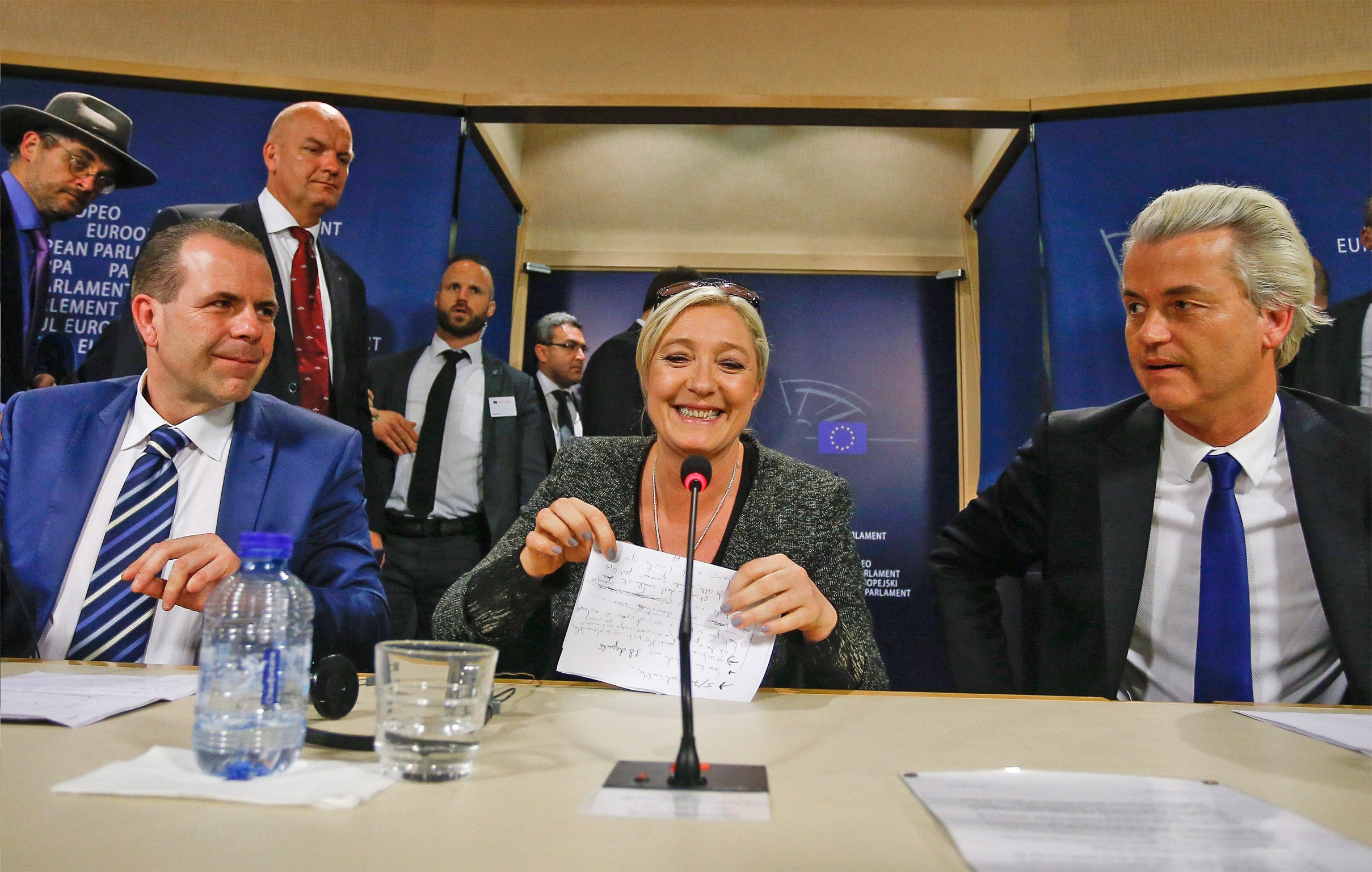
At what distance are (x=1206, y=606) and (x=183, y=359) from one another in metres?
2.23

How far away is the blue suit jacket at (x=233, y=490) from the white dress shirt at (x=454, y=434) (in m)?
0.67

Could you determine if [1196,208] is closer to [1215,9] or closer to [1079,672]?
[1079,672]

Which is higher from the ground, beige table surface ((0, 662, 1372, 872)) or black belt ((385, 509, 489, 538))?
black belt ((385, 509, 489, 538))

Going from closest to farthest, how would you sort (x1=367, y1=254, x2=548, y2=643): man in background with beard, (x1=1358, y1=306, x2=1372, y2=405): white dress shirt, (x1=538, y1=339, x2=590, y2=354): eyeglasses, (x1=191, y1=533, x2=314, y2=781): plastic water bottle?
(x1=191, y1=533, x2=314, y2=781): plastic water bottle → (x1=1358, y1=306, x2=1372, y2=405): white dress shirt → (x1=367, y1=254, x2=548, y2=643): man in background with beard → (x1=538, y1=339, x2=590, y2=354): eyeglasses

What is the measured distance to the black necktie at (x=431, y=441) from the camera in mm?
2488

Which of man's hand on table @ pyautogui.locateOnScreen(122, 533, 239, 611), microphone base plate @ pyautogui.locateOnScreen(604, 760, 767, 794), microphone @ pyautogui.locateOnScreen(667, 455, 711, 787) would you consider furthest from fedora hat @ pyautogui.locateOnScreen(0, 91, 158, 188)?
microphone base plate @ pyautogui.locateOnScreen(604, 760, 767, 794)

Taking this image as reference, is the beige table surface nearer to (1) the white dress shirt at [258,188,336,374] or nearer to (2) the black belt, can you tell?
(2) the black belt

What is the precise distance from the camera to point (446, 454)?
252 centimetres

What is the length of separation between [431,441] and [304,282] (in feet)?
2.00

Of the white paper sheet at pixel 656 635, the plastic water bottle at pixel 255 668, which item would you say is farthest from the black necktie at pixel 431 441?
the plastic water bottle at pixel 255 668

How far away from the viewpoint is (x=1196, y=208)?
1.78 m

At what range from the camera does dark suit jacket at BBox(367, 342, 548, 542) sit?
2488 millimetres

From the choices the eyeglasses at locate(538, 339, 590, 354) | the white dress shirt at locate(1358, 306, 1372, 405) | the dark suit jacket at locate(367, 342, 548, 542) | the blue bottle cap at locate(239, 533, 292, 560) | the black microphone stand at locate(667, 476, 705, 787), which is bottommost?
the black microphone stand at locate(667, 476, 705, 787)

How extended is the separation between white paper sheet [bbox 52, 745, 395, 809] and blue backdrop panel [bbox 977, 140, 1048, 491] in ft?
7.48
